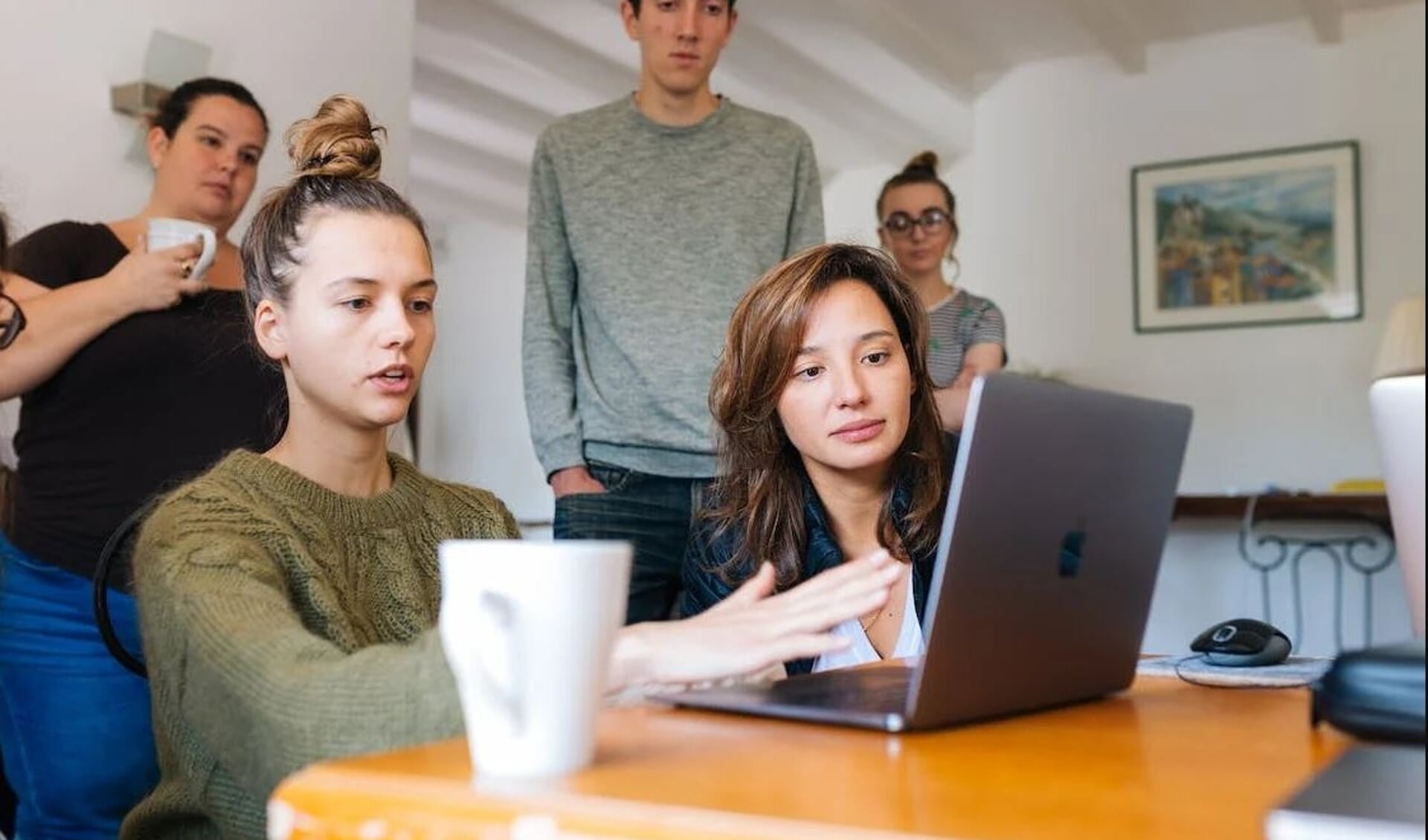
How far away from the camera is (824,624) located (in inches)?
29.4

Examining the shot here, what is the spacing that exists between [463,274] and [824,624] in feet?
26.6

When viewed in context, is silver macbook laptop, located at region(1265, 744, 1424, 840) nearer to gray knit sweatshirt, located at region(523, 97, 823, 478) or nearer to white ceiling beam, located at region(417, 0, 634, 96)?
gray knit sweatshirt, located at region(523, 97, 823, 478)

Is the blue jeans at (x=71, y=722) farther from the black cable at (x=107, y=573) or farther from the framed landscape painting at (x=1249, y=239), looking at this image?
the framed landscape painting at (x=1249, y=239)

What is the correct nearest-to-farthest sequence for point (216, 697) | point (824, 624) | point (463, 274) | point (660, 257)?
point (824, 624) < point (216, 697) < point (660, 257) < point (463, 274)

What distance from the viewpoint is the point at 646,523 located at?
6.82 feet

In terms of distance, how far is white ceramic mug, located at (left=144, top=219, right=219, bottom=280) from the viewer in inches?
72.0

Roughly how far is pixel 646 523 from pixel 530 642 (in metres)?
1.49

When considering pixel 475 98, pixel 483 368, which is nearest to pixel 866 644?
pixel 475 98

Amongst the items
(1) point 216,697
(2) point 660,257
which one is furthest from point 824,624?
(2) point 660,257

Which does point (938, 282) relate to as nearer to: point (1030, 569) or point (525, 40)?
point (1030, 569)

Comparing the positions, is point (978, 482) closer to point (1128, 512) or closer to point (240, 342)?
point (1128, 512)

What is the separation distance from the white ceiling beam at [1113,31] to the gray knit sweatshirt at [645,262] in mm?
3247

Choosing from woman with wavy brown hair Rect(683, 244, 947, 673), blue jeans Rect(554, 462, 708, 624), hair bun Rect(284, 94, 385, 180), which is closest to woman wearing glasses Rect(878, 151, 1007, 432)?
blue jeans Rect(554, 462, 708, 624)

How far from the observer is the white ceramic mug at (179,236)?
183cm
